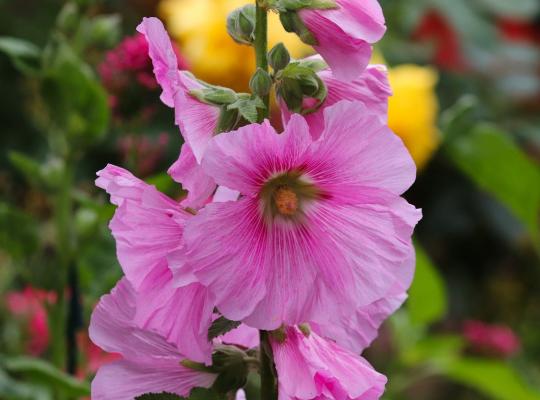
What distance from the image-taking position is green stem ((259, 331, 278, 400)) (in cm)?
44

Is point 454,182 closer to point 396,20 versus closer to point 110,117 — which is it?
point 396,20

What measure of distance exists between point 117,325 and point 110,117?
0.98 ft

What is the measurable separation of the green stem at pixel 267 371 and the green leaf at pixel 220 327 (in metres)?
0.02

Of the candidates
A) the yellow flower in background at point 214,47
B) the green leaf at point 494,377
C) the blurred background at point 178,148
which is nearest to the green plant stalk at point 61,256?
the blurred background at point 178,148

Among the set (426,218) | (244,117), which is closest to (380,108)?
(244,117)

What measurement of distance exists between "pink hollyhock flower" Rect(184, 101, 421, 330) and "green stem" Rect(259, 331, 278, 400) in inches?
1.3

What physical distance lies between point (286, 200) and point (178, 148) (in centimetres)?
116

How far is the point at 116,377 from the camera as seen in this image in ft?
1.45

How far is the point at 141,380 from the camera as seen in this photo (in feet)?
1.47

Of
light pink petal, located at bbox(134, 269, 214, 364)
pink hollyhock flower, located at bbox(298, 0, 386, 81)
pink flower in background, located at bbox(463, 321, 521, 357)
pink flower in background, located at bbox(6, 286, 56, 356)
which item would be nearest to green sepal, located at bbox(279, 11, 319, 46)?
pink hollyhock flower, located at bbox(298, 0, 386, 81)

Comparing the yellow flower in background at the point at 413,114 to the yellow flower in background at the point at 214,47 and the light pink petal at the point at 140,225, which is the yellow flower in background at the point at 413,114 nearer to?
the yellow flower in background at the point at 214,47

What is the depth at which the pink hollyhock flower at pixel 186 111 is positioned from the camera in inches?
16.3

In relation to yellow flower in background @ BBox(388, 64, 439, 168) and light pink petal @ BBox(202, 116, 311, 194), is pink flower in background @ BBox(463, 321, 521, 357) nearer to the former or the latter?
yellow flower in background @ BBox(388, 64, 439, 168)

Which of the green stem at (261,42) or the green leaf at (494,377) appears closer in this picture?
the green stem at (261,42)
